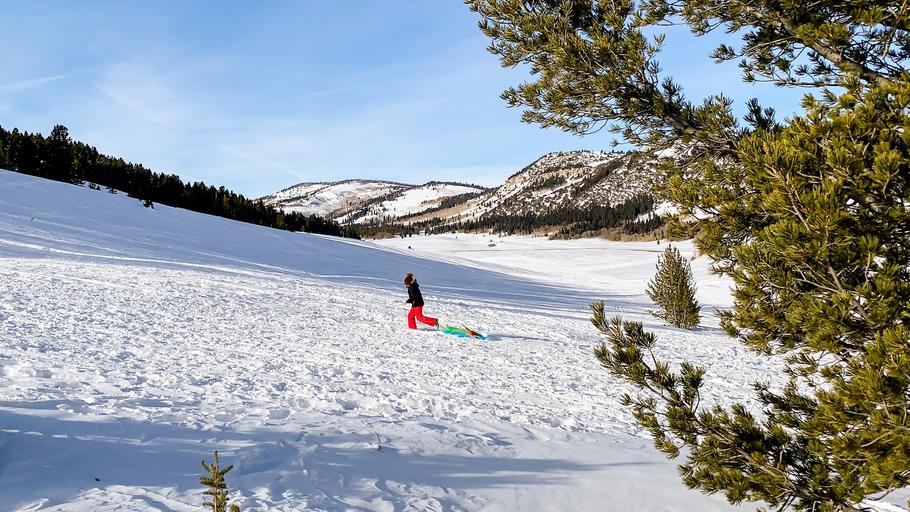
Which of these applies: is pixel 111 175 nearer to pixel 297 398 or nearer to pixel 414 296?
pixel 414 296

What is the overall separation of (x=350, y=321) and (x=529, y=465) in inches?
371

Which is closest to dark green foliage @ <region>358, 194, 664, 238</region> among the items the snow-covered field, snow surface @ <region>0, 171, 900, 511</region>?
the snow-covered field

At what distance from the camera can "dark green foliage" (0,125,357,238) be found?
43.4 metres

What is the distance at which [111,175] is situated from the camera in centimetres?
5028

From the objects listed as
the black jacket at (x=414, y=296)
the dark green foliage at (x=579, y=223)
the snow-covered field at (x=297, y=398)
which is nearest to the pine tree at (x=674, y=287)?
the snow-covered field at (x=297, y=398)

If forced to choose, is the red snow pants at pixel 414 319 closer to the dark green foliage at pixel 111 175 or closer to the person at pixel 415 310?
the person at pixel 415 310

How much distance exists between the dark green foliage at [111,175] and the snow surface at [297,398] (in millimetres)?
28908

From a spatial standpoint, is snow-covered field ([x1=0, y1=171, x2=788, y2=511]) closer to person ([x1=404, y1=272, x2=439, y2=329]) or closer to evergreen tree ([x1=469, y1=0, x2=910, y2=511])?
person ([x1=404, y1=272, x2=439, y2=329])

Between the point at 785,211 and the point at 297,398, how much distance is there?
663cm

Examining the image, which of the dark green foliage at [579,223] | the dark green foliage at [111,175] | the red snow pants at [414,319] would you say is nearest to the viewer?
the red snow pants at [414,319]

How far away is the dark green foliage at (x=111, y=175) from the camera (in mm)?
43438

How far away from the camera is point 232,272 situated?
21.0 m

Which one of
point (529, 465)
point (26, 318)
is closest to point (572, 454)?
point (529, 465)

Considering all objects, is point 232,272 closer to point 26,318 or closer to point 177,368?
point 26,318
